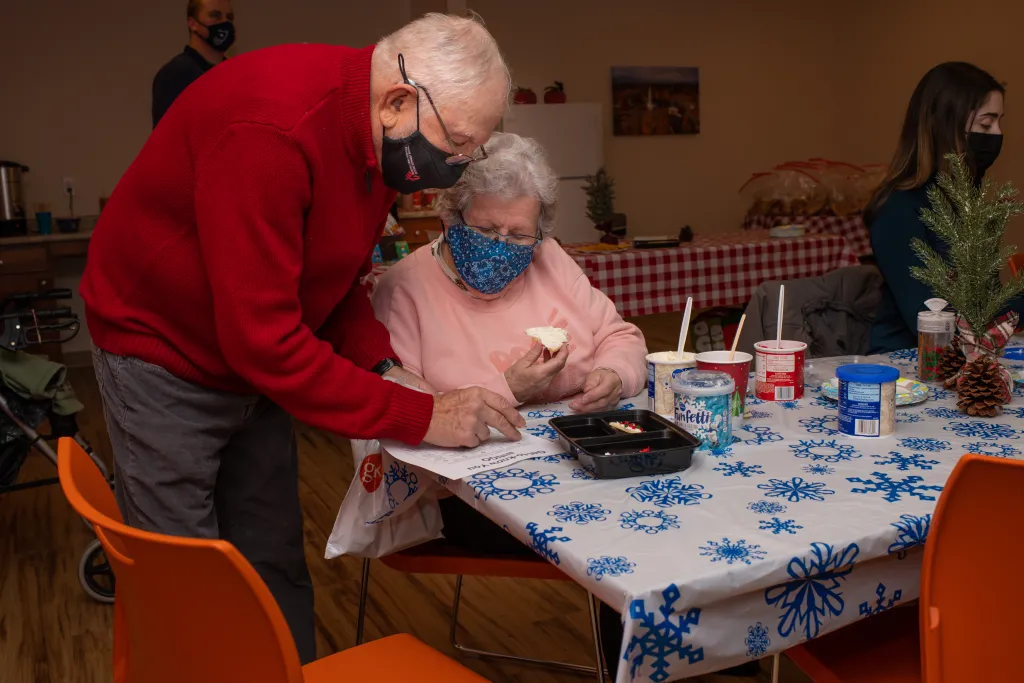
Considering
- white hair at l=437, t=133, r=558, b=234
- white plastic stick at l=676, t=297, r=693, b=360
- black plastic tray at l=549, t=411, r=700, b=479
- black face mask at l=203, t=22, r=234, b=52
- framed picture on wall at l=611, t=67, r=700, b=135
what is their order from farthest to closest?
framed picture on wall at l=611, t=67, r=700, b=135
black face mask at l=203, t=22, r=234, b=52
white hair at l=437, t=133, r=558, b=234
white plastic stick at l=676, t=297, r=693, b=360
black plastic tray at l=549, t=411, r=700, b=479

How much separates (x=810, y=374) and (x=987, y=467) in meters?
0.85

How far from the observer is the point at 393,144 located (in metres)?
1.42

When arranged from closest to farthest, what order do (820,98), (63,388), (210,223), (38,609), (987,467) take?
1. (987,467)
2. (210,223)
3. (38,609)
4. (63,388)
5. (820,98)

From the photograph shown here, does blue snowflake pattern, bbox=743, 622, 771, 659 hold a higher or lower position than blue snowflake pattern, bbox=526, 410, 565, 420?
lower

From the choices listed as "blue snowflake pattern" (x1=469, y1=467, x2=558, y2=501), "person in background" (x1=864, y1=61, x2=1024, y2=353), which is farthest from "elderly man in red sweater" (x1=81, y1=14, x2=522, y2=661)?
"person in background" (x1=864, y1=61, x2=1024, y2=353)

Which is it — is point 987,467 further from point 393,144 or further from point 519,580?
point 519,580

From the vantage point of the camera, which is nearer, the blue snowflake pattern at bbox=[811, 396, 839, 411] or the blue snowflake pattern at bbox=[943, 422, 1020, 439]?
the blue snowflake pattern at bbox=[943, 422, 1020, 439]

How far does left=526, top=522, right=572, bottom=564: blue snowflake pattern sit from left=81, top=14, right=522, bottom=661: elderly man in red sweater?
0.32m

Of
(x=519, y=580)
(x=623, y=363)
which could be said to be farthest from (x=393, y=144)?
(x=519, y=580)

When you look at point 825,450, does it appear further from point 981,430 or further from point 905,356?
point 905,356

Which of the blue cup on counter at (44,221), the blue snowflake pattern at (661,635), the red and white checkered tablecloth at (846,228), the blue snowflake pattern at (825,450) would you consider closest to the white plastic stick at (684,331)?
the blue snowflake pattern at (825,450)

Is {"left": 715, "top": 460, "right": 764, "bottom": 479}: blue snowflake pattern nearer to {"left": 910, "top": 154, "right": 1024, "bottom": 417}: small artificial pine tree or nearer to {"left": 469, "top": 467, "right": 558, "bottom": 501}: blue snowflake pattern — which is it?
{"left": 469, "top": 467, "right": 558, "bottom": 501}: blue snowflake pattern

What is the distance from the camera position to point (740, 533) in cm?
113

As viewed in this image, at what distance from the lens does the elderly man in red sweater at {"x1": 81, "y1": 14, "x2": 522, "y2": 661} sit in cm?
130
